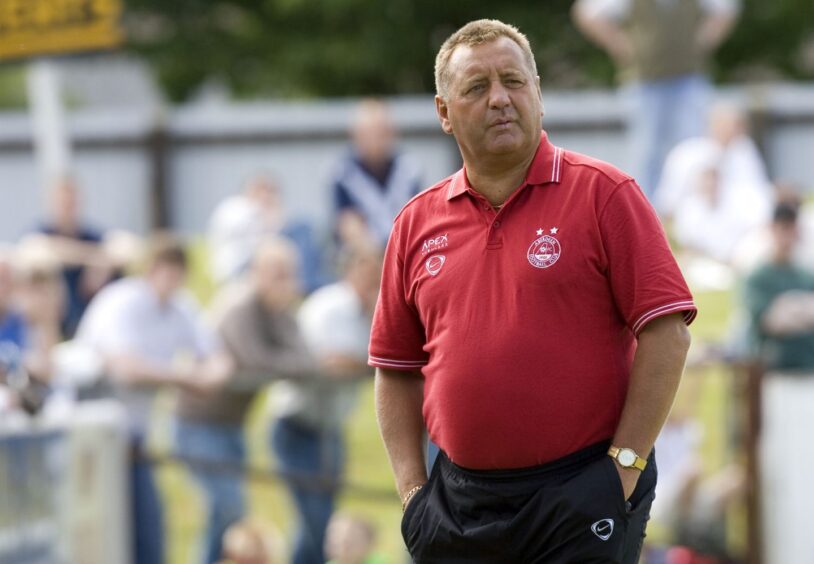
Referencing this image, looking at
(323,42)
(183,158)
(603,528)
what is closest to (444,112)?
(603,528)

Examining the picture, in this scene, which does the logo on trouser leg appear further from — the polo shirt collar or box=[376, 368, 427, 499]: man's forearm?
the polo shirt collar

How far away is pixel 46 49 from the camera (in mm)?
9430

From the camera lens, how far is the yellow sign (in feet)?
29.9

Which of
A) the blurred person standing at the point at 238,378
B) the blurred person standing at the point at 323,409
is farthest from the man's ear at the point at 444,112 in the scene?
the blurred person standing at the point at 323,409

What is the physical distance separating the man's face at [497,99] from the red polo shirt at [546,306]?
10 cm

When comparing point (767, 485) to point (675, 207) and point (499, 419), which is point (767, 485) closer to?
point (675, 207)

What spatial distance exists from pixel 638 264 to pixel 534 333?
29cm

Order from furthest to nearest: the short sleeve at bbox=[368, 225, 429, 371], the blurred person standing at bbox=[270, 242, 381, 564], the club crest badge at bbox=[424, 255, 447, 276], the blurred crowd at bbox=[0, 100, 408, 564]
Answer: the blurred person standing at bbox=[270, 242, 381, 564]
the blurred crowd at bbox=[0, 100, 408, 564]
the short sleeve at bbox=[368, 225, 429, 371]
the club crest badge at bbox=[424, 255, 447, 276]

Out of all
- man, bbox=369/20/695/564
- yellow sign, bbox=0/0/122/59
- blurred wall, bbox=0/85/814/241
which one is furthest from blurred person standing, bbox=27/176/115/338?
man, bbox=369/20/695/564

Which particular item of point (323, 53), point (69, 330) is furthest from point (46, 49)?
point (323, 53)

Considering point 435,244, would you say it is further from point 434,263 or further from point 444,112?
point 444,112

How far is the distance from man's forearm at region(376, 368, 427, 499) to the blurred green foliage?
19061 millimetres

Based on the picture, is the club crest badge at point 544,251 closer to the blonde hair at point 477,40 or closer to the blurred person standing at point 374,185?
the blonde hair at point 477,40

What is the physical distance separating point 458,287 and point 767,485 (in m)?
6.02
